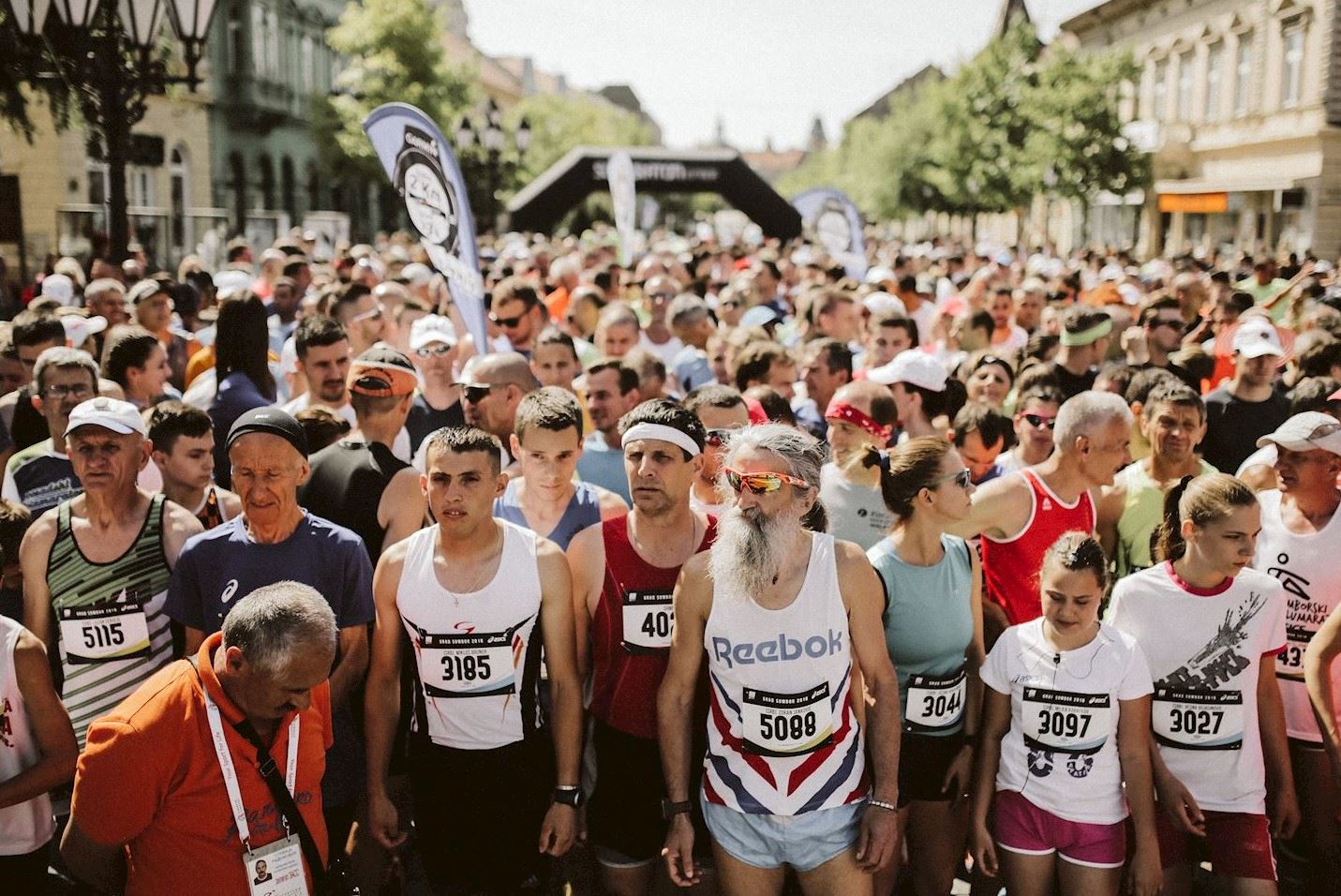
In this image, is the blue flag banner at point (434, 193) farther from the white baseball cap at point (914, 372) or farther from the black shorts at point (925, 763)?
the black shorts at point (925, 763)

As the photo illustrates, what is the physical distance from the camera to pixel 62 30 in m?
11.2

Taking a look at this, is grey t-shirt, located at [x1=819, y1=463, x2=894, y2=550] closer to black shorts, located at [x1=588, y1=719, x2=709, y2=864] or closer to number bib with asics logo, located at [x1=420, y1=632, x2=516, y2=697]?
black shorts, located at [x1=588, y1=719, x2=709, y2=864]

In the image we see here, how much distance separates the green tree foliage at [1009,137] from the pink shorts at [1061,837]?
30927 mm

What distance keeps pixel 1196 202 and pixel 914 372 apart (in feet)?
115

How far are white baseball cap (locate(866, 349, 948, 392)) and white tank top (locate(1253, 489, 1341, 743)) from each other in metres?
1.81

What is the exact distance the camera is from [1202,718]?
12.8 ft

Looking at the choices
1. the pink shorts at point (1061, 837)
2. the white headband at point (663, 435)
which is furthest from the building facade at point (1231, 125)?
the white headband at point (663, 435)

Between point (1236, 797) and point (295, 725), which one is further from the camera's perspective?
point (1236, 797)

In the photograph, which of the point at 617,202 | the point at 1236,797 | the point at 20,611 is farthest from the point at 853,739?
the point at 617,202

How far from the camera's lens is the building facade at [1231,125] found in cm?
3078

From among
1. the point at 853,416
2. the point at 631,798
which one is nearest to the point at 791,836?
the point at 631,798

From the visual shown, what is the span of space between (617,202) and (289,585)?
13.6 metres

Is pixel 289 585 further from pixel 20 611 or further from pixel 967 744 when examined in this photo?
pixel 967 744

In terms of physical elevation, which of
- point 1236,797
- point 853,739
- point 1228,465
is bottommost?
point 1236,797
